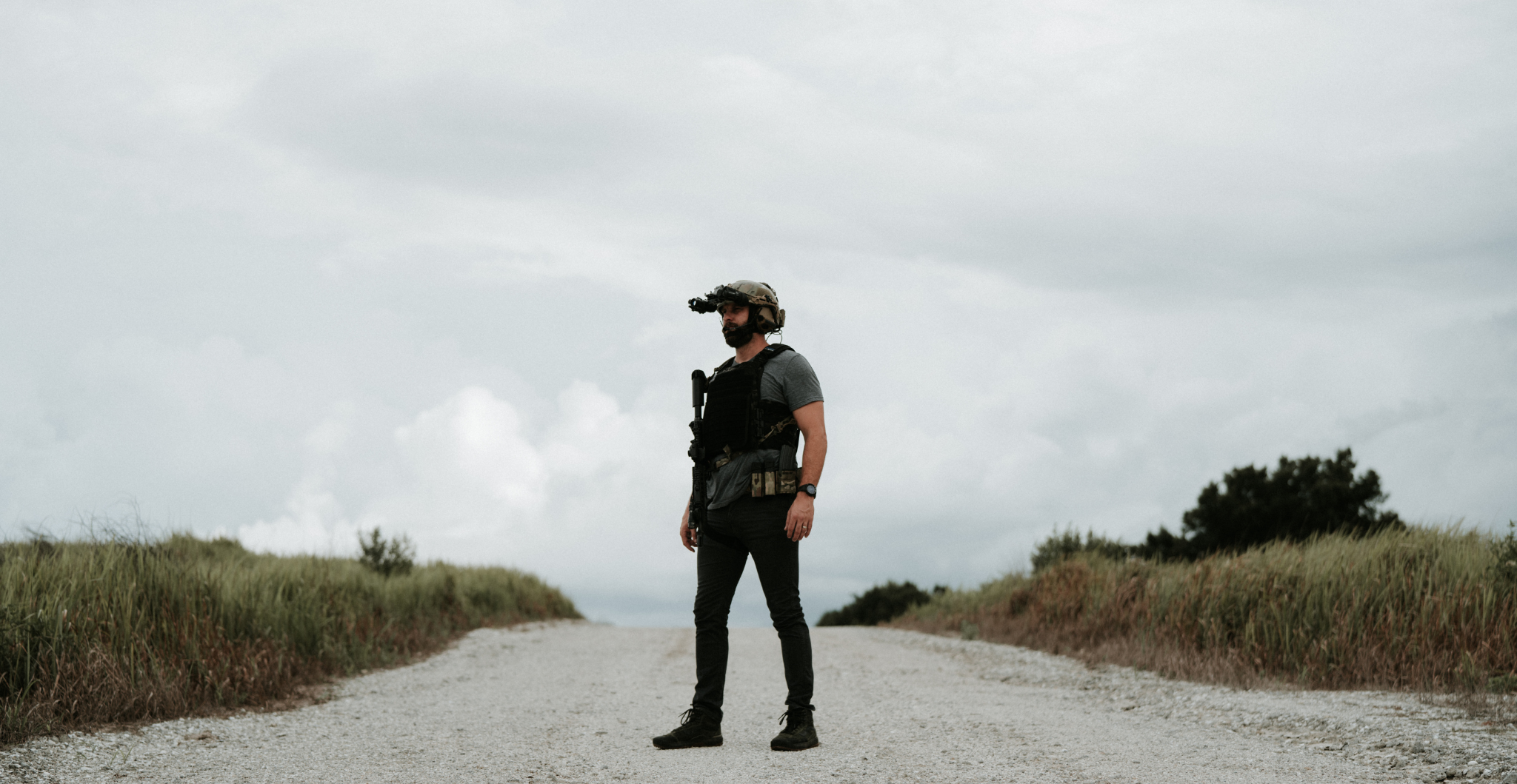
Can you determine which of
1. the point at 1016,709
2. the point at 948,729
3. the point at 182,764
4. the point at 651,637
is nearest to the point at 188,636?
the point at 182,764

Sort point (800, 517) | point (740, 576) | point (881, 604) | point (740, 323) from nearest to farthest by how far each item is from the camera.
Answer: point (800, 517) < point (740, 323) < point (740, 576) < point (881, 604)

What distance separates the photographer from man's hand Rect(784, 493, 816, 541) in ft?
17.8

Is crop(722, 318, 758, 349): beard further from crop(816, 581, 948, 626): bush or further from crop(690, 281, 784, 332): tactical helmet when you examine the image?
crop(816, 581, 948, 626): bush

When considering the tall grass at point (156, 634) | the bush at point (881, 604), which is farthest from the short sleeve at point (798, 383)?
the bush at point (881, 604)

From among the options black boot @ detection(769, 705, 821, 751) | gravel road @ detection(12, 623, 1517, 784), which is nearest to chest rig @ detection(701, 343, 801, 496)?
black boot @ detection(769, 705, 821, 751)

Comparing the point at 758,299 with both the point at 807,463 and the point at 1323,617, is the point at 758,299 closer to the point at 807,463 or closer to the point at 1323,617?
the point at 807,463

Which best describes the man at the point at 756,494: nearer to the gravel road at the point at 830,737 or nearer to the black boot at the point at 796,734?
the black boot at the point at 796,734

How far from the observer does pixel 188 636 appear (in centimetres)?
753

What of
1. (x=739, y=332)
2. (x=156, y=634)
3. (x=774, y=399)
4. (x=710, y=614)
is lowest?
(x=156, y=634)

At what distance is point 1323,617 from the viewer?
9.48 m

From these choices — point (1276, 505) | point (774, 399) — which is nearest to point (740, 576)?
point (774, 399)

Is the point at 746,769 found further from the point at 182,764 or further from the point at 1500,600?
the point at 1500,600

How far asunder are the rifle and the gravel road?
1252 millimetres

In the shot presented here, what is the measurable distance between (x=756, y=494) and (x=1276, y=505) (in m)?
28.2
